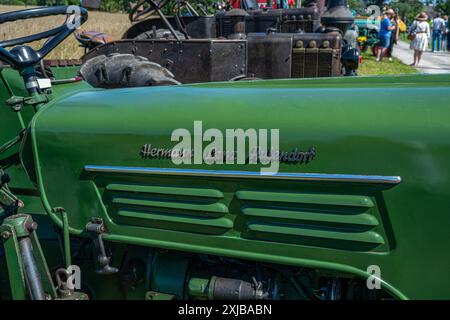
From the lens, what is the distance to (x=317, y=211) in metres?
1.72

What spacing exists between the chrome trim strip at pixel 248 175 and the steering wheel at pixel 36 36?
0.62 m

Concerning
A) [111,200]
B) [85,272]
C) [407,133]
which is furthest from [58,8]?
[407,133]

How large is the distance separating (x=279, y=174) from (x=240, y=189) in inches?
6.7

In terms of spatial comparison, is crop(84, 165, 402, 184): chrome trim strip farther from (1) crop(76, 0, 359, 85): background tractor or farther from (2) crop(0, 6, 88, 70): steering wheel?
(1) crop(76, 0, 359, 85): background tractor

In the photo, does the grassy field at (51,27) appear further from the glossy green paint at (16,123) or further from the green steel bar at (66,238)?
the green steel bar at (66,238)

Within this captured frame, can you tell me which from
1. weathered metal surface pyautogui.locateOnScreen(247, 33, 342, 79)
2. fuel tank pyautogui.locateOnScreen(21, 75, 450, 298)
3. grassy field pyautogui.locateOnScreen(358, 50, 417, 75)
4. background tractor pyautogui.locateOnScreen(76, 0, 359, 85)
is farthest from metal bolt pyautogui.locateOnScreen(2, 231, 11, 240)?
grassy field pyautogui.locateOnScreen(358, 50, 417, 75)

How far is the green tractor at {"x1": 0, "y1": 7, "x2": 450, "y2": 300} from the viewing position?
5.26ft

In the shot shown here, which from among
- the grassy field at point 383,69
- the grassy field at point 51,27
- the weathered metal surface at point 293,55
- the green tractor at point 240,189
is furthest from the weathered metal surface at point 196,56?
the grassy field at point 51,27

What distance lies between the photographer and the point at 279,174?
174cm

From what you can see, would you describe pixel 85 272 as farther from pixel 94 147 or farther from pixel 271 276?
pixel 271 276

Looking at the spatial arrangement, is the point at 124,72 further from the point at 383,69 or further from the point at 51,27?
the point at 51,27

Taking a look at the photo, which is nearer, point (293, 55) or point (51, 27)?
point (293, 55)

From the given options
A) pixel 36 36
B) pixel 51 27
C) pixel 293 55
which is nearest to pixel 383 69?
pixel 293 55

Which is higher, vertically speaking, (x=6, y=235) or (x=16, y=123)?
(x=16, y=123)
